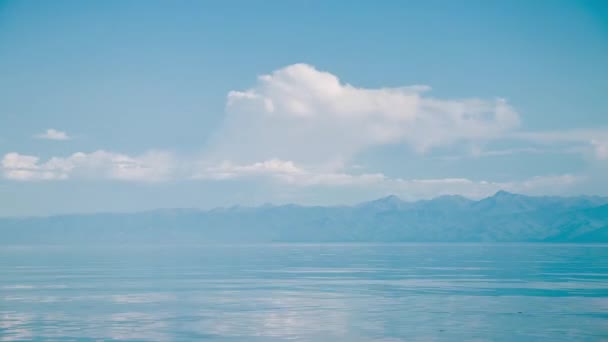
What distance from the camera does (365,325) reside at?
37.8 metres

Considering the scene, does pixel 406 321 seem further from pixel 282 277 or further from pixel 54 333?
pixel 282 277

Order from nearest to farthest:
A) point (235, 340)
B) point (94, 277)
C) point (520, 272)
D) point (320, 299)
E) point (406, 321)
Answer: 1. point (235, 340)
2. point (406, 321)
3. point (320, 299)
4. point (94, 277)
5. point (520, 272)

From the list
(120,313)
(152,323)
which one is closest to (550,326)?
(152,323)

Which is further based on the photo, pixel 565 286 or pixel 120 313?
pixel 565 286

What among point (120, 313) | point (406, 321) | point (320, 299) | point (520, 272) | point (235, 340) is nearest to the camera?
point (235, 340)

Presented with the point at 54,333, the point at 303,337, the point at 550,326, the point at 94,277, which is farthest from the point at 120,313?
the point at 94,277

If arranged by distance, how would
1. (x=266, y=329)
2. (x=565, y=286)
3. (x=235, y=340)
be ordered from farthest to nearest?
(x=565, y=286)
(x=266, y=329)
(x=235, y=340)

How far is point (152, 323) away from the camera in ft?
127

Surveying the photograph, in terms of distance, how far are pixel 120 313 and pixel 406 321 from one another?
16.5m

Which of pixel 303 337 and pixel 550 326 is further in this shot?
pixel 550 326

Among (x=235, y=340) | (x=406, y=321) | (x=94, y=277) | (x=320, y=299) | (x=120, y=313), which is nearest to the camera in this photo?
(x=235, y=340)

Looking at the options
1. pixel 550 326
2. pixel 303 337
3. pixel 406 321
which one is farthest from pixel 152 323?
pixel 550 326

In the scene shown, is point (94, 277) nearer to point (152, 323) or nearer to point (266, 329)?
point (152, 323)

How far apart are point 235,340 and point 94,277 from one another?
4394 cm
